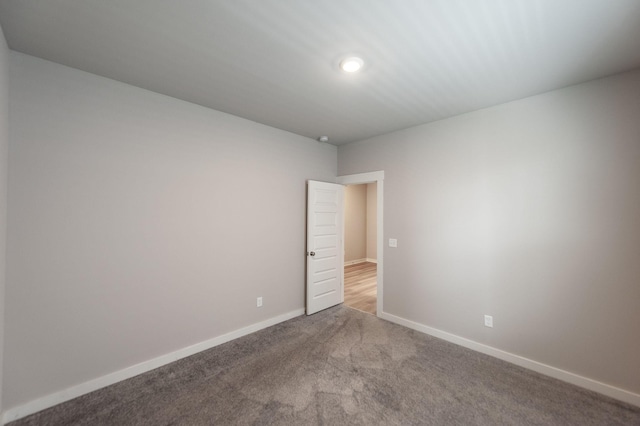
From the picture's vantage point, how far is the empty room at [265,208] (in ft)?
5.58

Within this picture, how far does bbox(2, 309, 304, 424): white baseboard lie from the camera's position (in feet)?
6.04

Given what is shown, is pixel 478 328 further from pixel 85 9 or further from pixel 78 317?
pixel 85 9

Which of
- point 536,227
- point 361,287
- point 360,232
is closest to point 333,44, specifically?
point 536,227

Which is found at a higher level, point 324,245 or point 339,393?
point 324,245

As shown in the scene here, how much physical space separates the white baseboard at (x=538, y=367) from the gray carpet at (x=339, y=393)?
0.25ft

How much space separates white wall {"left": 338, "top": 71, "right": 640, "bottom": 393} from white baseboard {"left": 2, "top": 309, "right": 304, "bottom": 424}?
2.35 metres

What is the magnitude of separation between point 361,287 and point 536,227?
11.1 feet

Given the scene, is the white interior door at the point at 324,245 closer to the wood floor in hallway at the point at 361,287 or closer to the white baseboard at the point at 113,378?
the wood floor in hallway at the point at 361,287

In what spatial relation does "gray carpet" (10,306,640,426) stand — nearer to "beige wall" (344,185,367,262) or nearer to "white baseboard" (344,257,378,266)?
"white baseboard" (344,257,378,266)

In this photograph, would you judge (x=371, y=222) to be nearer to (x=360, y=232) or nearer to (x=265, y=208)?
(x=360, y=232)

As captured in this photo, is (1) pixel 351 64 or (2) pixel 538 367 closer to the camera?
(1) pixel 351 64

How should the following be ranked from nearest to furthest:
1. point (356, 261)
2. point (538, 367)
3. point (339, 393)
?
point (339, 393) → point (538, 367) → point (356, 261)

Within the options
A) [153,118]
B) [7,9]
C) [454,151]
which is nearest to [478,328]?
[454,151]

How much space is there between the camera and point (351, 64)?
6.44 ft
